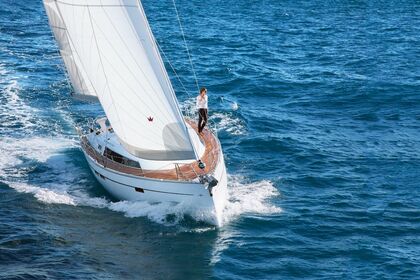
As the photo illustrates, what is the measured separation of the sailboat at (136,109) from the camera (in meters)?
38.4

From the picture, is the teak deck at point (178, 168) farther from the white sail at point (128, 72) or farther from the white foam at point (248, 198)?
the white foam at point (248, 198)

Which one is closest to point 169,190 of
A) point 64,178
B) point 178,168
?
point 178,168

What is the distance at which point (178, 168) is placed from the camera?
41.5 m

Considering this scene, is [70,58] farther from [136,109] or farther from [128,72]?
[136,109]

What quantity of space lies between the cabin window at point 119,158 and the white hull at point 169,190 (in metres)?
0.92

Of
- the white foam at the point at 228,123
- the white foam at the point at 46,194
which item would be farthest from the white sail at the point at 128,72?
the white foam at the point at 228,123

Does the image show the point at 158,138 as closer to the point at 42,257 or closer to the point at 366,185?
the point at 42,257

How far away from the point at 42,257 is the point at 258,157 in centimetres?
1845

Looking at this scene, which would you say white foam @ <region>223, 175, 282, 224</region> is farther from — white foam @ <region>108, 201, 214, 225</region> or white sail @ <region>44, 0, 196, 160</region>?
white sail @ <region>44, 0, 196, 160</region>

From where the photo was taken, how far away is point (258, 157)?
49.4 meters

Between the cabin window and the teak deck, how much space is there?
0.21m

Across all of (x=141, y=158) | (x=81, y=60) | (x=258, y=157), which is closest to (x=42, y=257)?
(x=141, y=158)

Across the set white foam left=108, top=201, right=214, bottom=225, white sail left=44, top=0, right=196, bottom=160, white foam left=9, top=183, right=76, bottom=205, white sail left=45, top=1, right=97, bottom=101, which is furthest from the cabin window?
white sail left=45, top=1, right=97, bottom=101

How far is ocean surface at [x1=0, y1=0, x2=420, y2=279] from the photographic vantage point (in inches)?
1415
